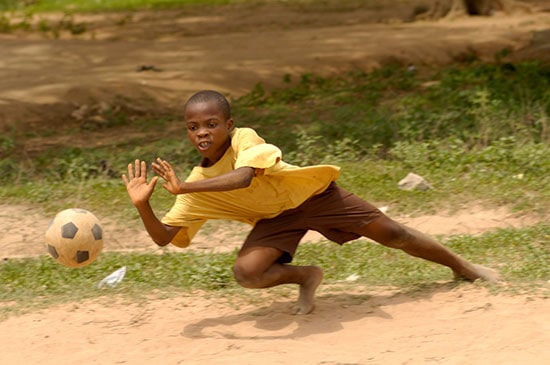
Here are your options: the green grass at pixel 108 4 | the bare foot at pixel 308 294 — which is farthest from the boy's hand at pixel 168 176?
the green grass at pixel 108 4

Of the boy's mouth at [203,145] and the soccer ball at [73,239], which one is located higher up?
the boy's mouth at [203,145]

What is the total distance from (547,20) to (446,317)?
964cm

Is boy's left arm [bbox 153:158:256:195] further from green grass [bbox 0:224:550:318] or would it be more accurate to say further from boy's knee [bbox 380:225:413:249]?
green grass [bbox 0:224:550:318]

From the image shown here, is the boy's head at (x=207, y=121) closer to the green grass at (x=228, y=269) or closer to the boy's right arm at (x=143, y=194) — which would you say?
the boy's right arm at (x=143, y=194)

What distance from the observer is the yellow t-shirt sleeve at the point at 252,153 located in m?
4.75

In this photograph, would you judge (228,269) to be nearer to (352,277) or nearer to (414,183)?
(352,277)

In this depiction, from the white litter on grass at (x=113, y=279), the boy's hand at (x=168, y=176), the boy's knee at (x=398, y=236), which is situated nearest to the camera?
the boy's hand at (x=168, y=176)

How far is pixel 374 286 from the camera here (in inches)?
224

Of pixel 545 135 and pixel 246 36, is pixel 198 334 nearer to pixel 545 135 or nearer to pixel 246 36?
pixel 545 135

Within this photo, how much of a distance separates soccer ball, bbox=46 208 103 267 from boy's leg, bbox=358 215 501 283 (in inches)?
52.2

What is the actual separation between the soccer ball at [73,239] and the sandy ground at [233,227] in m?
0.35

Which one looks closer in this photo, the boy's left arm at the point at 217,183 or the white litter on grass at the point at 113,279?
the boy's left arm at the point at 217,183

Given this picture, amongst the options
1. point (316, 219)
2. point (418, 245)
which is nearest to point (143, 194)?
point (316, 219)

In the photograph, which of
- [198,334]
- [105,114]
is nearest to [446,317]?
[198,334]
